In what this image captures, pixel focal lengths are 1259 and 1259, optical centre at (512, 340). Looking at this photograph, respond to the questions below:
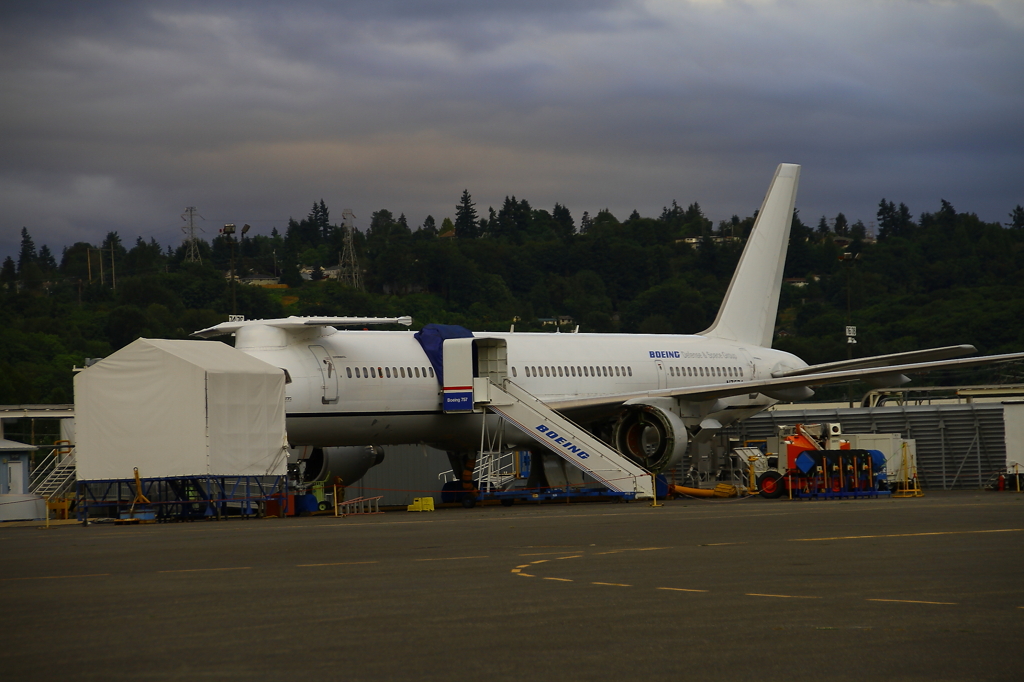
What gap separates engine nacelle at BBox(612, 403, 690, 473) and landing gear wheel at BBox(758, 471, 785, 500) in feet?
6.58

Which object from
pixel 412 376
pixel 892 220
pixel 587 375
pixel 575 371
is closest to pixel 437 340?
pixel 412 376

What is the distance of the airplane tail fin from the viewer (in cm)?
4041

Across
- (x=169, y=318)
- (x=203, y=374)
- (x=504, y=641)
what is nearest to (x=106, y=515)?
(x=203, y=374)

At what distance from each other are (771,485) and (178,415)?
45.1 feet

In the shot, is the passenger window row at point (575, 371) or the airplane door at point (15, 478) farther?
the airplane door at point (15, 478)

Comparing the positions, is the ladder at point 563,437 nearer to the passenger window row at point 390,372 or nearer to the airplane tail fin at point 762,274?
the passenger window row at point 390,372

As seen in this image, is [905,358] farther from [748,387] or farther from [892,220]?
[892,220]

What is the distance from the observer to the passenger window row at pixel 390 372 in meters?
27.9

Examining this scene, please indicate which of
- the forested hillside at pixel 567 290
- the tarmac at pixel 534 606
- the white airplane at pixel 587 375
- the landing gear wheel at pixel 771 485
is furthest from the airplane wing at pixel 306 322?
the forested hillside at pixel 567 290

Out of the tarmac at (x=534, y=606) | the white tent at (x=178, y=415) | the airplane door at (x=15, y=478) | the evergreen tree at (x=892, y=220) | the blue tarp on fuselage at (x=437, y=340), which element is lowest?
the tarmac at (x=534, y=606)

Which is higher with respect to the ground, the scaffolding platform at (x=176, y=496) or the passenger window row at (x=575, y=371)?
the passenger window row at (x=575, y=371)

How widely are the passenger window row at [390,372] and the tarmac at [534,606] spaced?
35.5 ft

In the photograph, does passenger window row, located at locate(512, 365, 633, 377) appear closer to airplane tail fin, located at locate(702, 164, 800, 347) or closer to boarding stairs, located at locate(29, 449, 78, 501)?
airplane tail fin, located at locate(702, 164, 800, 347)

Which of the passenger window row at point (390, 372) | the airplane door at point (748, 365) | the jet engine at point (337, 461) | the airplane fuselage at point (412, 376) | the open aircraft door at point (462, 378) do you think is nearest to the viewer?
the airplane fuselage at point (412, 376)
